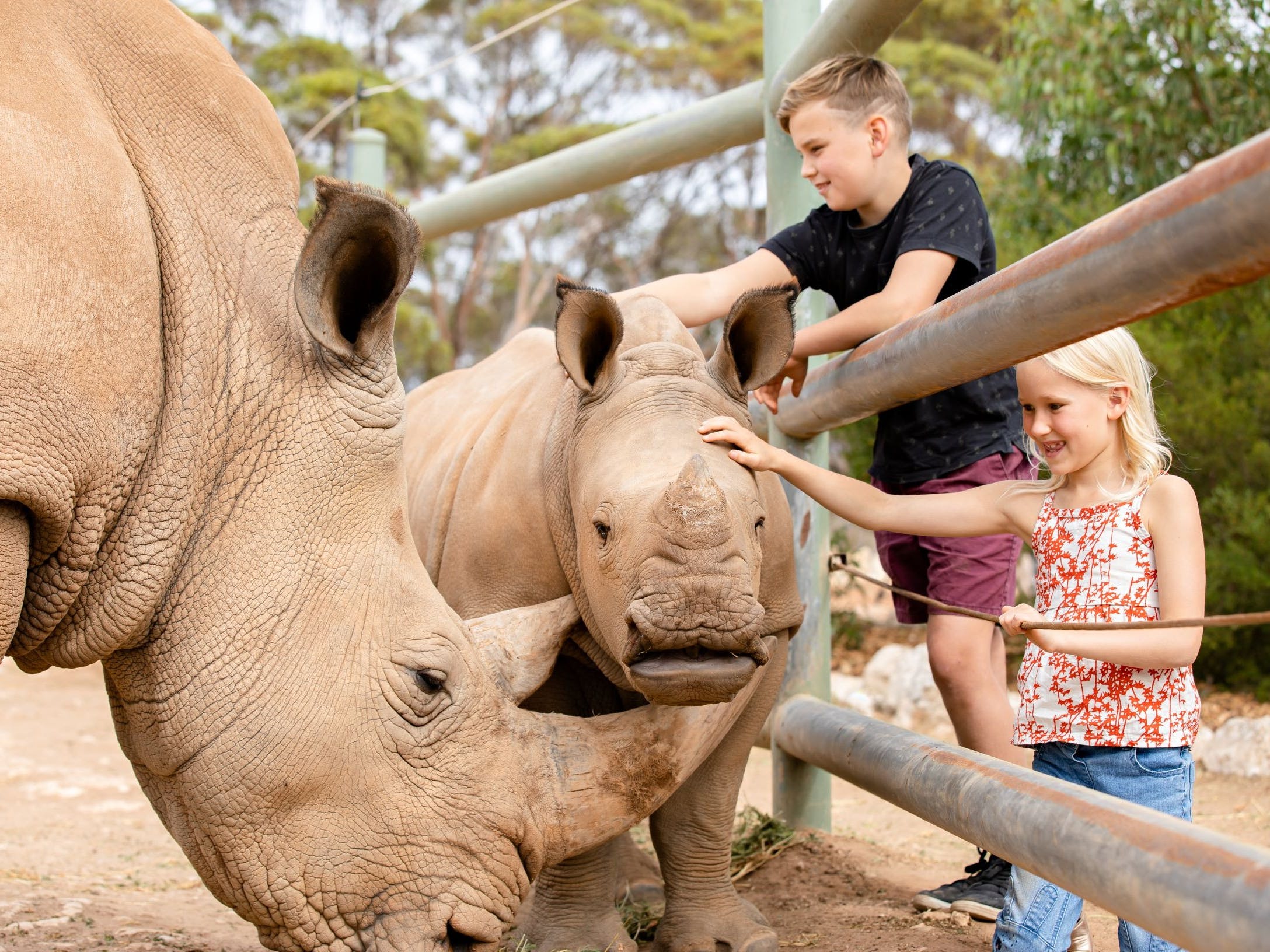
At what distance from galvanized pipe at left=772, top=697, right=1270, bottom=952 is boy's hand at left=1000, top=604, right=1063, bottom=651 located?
0.79 ft

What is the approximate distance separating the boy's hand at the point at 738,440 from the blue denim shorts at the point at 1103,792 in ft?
2.75

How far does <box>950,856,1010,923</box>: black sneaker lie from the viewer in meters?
3.60

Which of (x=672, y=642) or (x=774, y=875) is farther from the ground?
(x=672, y=642)

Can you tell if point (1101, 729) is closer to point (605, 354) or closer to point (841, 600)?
point (605, 354)

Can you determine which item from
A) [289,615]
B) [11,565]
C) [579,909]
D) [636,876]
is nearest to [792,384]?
[579,909]

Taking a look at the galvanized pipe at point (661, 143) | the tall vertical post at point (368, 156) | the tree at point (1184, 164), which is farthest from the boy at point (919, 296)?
the tree at point (1184, 164)

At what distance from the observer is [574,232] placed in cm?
2595

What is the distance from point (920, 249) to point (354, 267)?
161cm

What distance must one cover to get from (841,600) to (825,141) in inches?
401

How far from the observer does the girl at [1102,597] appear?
2670 millimetres

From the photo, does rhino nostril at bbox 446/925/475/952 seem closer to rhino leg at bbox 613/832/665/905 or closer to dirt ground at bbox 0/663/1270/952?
dirt ground at bbox 0/663/1270/952

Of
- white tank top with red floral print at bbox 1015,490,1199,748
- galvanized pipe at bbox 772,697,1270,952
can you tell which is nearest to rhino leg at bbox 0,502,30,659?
galvanized pipe at bbox 772,697,1270,952

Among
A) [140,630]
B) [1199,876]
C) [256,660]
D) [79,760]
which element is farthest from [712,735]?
[79,760]

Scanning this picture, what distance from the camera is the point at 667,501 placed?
2582mm
